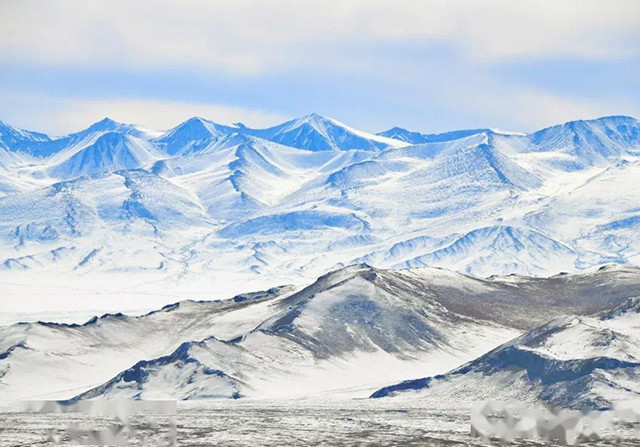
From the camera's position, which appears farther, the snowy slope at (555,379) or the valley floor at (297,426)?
the snowy slope at (555,379)

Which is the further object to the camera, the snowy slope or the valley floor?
the snowy slope

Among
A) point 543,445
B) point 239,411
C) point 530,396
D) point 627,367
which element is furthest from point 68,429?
point 627,367

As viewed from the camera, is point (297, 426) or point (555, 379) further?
point (555, 379)

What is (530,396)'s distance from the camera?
180000 millimetres

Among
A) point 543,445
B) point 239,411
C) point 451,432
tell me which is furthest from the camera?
point 239,411

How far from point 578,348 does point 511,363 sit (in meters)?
12.0

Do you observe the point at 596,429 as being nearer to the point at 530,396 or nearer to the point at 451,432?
the point at 451,432

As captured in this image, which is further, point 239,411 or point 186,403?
point 186,403

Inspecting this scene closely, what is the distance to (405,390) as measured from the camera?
649 feet

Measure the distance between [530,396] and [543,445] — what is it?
56.9 metres

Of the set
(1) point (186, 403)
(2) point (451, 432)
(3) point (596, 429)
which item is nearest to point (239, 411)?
(1) point (186, 403)

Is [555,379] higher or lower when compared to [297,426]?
higher

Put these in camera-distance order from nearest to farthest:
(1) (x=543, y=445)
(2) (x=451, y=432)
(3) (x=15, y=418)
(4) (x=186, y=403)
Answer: (1) (x=543, y=445), (2) (x=451, y=432), (3) (x=15, y=418), (4) (x=186, y=403)

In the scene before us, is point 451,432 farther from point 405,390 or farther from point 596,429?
point 405,390
